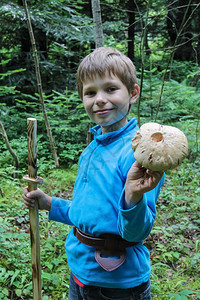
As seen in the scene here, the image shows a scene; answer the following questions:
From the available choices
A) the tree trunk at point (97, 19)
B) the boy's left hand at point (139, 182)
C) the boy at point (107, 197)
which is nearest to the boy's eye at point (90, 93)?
the boy at point (107, 197)

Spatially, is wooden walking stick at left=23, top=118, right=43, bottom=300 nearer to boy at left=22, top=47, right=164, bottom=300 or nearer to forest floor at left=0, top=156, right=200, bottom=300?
boy at left=22, top=47, right=164, bottom=300

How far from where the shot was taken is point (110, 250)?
47.6 inches

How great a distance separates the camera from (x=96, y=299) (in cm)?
129

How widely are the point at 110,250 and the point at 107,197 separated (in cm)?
26

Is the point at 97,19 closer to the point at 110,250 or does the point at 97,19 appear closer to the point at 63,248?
the point at 110,250

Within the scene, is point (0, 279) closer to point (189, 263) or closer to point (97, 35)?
point (189, 263)

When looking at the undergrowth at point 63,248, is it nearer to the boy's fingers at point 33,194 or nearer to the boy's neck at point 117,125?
the boy's fingers at point 33,194

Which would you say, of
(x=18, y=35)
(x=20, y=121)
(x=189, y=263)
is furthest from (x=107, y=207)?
(x=18, y=35)

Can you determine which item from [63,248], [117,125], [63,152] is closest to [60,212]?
[117,125]

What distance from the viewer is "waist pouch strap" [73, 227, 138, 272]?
119cm

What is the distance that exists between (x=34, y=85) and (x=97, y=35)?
12.6 feet

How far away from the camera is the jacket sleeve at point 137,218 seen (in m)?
0.97

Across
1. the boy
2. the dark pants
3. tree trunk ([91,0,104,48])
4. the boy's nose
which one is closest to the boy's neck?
the boy

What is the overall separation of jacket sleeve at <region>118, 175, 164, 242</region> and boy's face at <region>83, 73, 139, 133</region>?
46 centimetres
